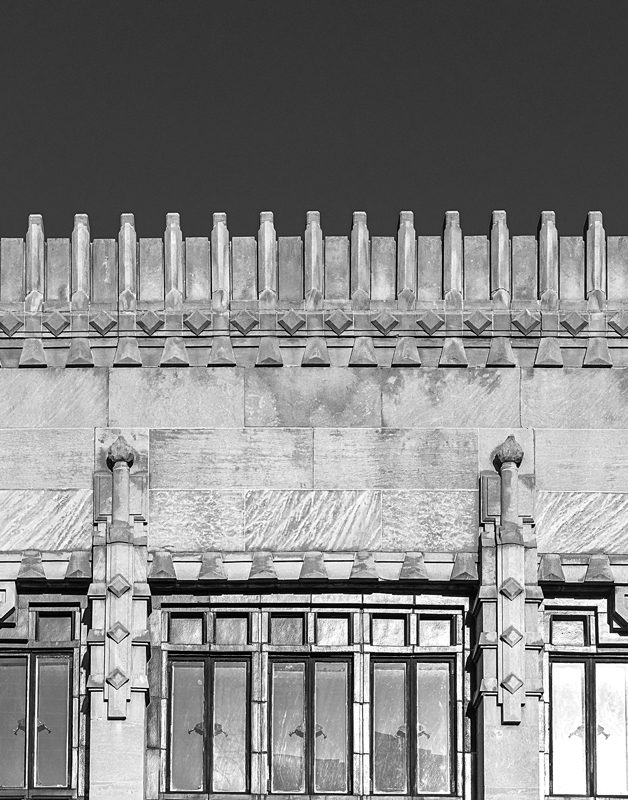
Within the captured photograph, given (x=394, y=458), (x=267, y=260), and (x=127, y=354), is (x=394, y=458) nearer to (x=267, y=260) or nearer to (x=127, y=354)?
(x=267, y=260)

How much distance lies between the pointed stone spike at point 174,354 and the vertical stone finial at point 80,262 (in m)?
1.23

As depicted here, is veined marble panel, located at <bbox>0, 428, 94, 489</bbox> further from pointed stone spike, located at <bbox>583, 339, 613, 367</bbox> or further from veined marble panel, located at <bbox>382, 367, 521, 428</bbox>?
pointed stone spike, located at <bbox>583, 339, 613, 367</bbox>

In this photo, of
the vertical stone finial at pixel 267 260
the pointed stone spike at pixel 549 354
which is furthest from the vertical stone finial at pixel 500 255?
the vertical stone finial at pixel 267 260

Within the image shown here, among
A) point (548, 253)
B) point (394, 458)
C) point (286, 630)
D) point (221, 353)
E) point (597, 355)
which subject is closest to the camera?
point (286, 630)

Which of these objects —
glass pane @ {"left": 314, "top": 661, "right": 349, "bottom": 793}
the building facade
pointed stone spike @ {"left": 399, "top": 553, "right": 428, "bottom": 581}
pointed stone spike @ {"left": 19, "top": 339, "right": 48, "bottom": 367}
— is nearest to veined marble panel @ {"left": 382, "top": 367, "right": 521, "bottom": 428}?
the building facade

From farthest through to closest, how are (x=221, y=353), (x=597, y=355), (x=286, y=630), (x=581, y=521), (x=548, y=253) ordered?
1. (x=548, y=253)
2. (x=221, y=353)
3. (x=597, y=355)
4. (x=581, y=521)
5. (x=286, y=630)

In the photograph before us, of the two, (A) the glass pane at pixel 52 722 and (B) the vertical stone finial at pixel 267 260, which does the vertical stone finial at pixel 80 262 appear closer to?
(B) the vertical stone finial at pixel 267 260

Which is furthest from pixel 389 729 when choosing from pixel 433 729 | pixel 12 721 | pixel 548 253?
pixel 548 253

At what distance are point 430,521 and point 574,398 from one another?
8.19 feet

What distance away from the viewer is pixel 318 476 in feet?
103

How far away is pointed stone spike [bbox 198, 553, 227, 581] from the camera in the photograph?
3086cm

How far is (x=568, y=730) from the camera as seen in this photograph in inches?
1216

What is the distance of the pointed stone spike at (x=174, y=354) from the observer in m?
31.7

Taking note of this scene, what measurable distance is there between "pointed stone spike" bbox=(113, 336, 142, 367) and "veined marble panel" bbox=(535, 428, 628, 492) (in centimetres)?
530
